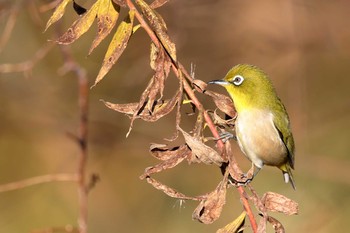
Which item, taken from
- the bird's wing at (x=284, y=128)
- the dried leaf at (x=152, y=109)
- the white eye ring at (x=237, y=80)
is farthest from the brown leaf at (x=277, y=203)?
the bird's wing at (x=284, y=128)

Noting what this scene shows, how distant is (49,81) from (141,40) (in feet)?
3.65

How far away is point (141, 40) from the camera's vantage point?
25.8 ft

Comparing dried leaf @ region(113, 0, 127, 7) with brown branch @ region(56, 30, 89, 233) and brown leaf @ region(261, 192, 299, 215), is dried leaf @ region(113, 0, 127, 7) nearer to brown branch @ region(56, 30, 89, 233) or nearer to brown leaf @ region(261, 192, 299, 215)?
brown leaf @ region(261, 192, 299, 215)

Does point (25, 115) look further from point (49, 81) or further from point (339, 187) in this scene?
point (339, 187)

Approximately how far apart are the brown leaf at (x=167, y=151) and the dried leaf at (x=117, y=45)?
0.36 m

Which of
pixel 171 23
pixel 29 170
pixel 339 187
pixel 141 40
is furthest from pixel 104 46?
pixel 339 187

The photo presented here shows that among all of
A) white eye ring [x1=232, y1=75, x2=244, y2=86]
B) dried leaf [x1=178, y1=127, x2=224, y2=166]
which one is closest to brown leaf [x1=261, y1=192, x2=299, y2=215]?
dried leaf [x1=178, y1=127, x2=224, y2=166]

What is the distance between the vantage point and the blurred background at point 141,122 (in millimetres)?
7797

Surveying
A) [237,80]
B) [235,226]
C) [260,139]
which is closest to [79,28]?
[235,226]

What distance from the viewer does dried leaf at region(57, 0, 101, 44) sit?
2713 mm

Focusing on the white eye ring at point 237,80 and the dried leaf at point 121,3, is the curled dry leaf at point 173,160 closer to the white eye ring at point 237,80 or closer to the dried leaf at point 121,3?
the dried leaf at point 121,3

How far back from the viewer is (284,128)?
4621mm

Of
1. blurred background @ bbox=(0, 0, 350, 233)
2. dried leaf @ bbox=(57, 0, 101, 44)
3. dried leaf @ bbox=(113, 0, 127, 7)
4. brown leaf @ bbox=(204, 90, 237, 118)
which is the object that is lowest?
blurred background @ bbox=(0, 0, 350, 233)

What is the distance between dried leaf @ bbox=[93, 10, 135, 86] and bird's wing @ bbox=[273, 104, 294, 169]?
198 cm
